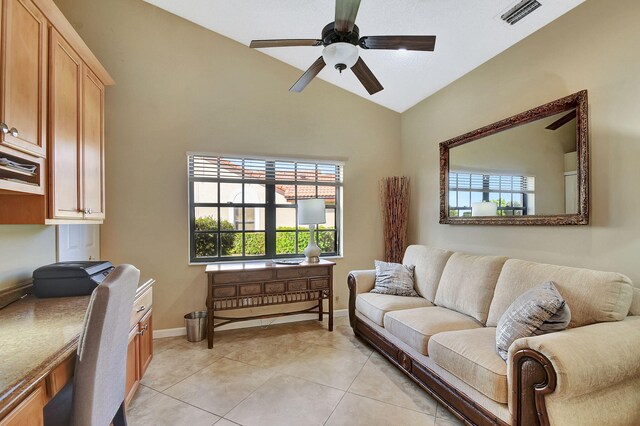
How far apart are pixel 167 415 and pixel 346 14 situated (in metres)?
2.82

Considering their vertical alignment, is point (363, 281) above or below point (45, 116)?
below

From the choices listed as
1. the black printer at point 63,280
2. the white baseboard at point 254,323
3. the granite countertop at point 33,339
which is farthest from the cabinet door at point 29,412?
the white baseboard at point 254,323

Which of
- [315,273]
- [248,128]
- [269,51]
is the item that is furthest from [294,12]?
[315,273]

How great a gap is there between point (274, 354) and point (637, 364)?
2.61 metres

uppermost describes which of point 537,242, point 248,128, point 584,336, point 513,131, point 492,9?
point 492,9

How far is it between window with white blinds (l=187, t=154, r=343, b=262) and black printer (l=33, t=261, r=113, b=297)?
1616mm

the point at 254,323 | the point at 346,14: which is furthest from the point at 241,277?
the point at 346,14

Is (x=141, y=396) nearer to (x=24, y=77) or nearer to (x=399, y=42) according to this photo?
(x=24, y=77)

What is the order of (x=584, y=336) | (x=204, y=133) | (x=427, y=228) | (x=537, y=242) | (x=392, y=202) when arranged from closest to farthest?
1. (x=584, y=336)
2. (x=537, y=242)
3. (x=204, y=133)
4. (x=427, y=228)
5. (x=392, y=202)

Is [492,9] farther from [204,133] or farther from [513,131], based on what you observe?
[204,133]

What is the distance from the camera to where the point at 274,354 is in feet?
9.75

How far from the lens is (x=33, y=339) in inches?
49.0

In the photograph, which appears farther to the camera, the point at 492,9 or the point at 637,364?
the point at 492,9

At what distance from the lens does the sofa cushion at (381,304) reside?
9.16 ft
